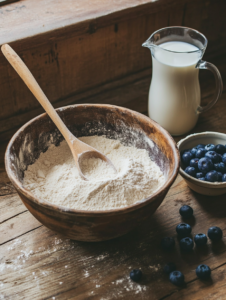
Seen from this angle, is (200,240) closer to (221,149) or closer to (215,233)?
(215,233)

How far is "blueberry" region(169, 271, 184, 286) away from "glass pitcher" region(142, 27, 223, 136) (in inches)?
23.3

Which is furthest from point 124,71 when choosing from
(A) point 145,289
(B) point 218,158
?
(A) point 145,289

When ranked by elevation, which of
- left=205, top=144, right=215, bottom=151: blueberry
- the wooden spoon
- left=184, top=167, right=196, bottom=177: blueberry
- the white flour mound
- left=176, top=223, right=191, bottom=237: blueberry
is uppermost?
the wooden spoon

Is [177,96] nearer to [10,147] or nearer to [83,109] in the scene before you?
[83,109]

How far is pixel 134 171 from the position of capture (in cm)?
96

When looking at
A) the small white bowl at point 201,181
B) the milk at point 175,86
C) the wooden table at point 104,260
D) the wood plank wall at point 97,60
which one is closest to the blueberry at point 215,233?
the wooden table at point 104,260

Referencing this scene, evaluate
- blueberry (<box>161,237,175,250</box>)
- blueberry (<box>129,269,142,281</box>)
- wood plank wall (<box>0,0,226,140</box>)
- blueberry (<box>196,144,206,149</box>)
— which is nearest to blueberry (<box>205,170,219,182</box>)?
blueberry (<box>196,144,206,149</box>)

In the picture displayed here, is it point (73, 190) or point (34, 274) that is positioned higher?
point (73, 190)

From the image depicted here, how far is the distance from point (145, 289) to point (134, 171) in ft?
0.98

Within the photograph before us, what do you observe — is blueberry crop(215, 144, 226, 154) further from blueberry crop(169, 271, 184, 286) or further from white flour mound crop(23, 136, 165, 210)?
blueberry crop(169, 271, 184, 286)

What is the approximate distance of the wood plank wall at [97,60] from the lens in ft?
4.08

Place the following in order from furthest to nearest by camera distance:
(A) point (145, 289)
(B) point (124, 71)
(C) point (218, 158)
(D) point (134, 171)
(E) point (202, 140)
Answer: (B) point (124, 71), (E) point (202, 140), (C) point (218, 158), (D) point (134, 171), (A) point (145, 289)

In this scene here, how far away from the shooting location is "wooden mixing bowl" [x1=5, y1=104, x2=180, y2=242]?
2.60ft

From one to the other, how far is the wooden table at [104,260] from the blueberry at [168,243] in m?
0.02
